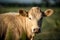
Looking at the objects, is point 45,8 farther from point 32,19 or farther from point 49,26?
point 32,19

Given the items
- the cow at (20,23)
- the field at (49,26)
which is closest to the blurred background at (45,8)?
the field at (49,26)

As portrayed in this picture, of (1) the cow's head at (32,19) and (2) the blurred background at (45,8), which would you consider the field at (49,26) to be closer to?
(2) the blurred background at (45,8)

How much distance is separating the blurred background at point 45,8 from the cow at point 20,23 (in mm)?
134


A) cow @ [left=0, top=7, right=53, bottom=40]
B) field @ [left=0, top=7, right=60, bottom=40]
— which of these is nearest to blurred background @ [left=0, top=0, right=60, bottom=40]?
field @ [left=0, top=7, right=60, bottom=40]

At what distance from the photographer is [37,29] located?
1.13m

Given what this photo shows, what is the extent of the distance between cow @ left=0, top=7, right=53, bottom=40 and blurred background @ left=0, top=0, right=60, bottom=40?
0.13 metres

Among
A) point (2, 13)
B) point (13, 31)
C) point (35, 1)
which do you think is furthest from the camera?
point (35, 1)

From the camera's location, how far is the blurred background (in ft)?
4.66

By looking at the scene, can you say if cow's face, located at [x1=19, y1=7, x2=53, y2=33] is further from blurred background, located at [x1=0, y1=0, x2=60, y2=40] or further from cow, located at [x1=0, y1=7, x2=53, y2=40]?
blurred background, located at [x1=0, y1=0, x2=60, y2=40]

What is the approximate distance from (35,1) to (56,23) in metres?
0.24

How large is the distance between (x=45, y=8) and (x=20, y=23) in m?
0.28

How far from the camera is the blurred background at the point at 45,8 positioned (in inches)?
55.9

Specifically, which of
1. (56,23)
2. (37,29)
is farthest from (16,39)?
(56,23)

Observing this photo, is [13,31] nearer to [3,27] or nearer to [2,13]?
[3,27]
